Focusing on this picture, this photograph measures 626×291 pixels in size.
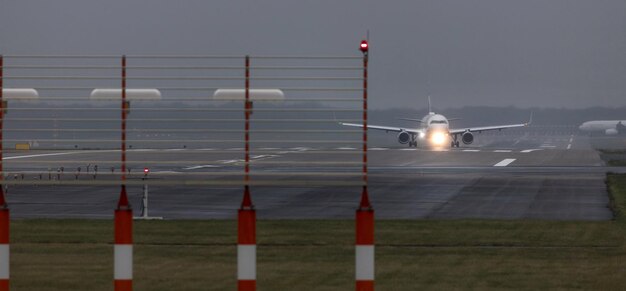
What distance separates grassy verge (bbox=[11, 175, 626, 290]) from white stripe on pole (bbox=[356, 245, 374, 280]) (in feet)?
16.4

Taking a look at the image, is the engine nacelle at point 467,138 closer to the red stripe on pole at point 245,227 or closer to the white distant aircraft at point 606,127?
the white distant aircraft at point 606,127

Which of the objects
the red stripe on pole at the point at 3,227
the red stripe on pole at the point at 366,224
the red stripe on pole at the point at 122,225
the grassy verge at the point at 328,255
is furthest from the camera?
the grassy verge at the point at 328,255

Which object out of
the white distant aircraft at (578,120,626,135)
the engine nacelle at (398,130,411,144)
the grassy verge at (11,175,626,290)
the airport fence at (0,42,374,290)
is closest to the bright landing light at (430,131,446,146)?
the engine nacelle at (398,130,411,144)

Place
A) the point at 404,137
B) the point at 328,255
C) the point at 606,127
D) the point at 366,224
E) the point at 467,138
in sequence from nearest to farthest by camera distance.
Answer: the point at 366,224 < the point at 328,255 < the point at 467,138 < the point at 404,137 < the point at 606,127

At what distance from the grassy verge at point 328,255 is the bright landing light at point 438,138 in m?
84.6

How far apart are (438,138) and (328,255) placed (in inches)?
3633

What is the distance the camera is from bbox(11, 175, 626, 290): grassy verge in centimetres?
1391

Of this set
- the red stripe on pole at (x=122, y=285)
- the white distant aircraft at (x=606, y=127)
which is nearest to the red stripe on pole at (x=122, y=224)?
the red stripe on pole at (x=122, y=285)

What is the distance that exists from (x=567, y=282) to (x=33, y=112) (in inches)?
286

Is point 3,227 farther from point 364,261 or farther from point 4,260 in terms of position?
point 364,261

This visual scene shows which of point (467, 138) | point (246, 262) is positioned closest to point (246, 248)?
point (246, 262)

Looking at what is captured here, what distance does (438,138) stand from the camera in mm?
108500

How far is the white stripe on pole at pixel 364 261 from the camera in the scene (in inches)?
328

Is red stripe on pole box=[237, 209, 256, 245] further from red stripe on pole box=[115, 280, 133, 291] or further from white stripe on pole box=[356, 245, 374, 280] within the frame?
red stripe on pole box=[115, 280, 133, 291]
